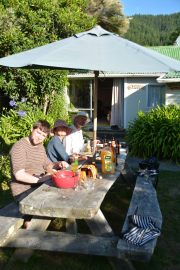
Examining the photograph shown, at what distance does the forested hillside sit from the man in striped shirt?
56.9m

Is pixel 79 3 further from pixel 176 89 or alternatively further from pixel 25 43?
pixel 176 89

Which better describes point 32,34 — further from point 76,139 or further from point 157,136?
point 76,139

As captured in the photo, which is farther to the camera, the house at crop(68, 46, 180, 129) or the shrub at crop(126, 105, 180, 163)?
the house at crop(68, 46, 180, 129)

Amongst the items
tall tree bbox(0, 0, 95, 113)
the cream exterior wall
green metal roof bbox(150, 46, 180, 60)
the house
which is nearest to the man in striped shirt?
tall tree bbox(0, 0, 95, 113)

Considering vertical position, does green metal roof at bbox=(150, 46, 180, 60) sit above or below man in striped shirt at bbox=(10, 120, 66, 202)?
above

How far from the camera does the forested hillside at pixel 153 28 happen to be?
63.4 metres

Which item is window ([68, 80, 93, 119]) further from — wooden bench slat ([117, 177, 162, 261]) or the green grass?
wooden bench slat ([117, 177, 162, 261])

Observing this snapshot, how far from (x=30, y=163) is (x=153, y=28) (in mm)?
76133

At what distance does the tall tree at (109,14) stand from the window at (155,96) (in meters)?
9.75

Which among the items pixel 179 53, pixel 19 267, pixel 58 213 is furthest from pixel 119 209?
pixel 179 53

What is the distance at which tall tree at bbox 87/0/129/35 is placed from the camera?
24.6 meters

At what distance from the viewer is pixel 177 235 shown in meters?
4.91

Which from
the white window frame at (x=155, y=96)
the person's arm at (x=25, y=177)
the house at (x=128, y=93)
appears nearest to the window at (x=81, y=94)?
the house at (x=128, y=93)


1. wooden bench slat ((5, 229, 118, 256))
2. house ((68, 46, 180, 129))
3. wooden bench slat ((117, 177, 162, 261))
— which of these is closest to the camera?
wooden bench slat ((117, 177, 162, 261))
